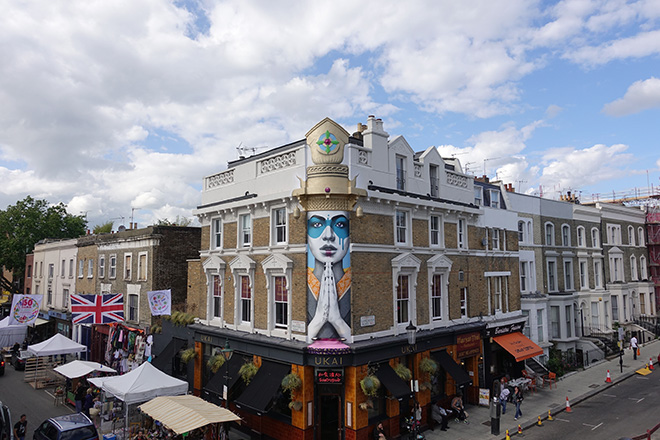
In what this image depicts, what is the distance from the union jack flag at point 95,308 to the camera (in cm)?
2489

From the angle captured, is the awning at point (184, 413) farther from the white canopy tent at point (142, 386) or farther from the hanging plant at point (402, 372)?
the hanging plant at point (402, 372)

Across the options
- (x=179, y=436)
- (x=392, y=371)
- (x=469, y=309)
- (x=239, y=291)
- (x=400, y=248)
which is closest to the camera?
(x=179, y=436)

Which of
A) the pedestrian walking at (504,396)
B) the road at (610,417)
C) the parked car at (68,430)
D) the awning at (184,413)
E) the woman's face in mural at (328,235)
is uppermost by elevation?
the woman's face in mural at (328,235)

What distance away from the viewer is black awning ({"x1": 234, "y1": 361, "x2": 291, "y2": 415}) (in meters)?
16.6

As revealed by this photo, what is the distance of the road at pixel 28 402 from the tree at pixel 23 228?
2480 centimetres

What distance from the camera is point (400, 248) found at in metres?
19.7

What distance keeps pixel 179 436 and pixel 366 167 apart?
523 inches

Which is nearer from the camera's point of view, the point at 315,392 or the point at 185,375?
the point at 315,392

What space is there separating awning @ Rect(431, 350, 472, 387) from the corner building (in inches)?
2.6

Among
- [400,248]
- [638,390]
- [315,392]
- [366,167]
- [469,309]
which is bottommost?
[638,390]

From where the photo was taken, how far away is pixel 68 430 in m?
15.2

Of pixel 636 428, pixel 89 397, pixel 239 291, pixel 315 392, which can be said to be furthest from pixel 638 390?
pixel 89 397

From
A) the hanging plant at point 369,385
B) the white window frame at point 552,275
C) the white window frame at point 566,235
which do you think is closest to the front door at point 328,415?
the hanging plant at point 369,385

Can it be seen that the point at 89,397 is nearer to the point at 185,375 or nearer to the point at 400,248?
the point at 185,375
